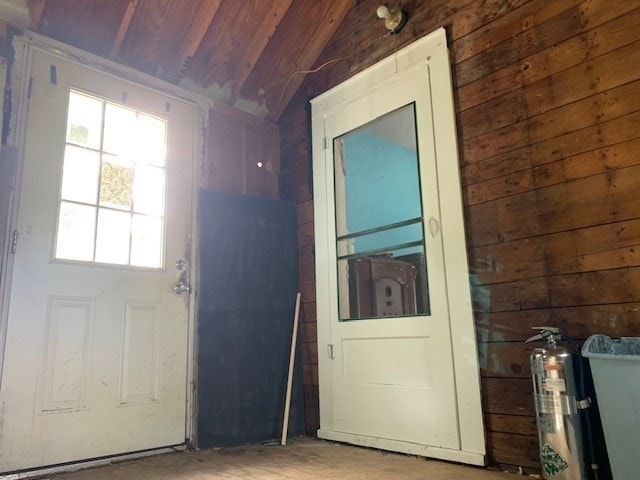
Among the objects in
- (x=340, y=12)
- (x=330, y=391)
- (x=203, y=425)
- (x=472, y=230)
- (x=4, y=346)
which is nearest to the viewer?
(x=4, y=346)

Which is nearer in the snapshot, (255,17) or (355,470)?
(355,470)

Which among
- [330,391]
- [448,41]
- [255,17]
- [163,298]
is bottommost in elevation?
[330,391]

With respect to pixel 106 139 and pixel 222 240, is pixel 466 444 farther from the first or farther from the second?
pixel 106 139

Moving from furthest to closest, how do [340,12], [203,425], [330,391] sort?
[340,12]
[330,391]
[203,425]

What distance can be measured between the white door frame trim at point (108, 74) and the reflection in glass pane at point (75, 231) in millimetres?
207

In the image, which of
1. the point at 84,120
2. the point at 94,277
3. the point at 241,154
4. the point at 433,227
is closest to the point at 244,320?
the point at 94,277

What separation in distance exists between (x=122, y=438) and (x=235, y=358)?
0.72 meters

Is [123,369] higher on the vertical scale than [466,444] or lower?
higher

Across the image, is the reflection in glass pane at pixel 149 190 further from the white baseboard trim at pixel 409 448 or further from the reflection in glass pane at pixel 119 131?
the white baseboard trim at pixel 409 448

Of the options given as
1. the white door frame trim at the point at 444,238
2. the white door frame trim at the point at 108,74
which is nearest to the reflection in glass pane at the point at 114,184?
the white door frame trim at the point at 108,74

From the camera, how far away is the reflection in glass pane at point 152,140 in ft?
8.97

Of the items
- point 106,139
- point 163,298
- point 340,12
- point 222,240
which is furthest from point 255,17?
point 163,298

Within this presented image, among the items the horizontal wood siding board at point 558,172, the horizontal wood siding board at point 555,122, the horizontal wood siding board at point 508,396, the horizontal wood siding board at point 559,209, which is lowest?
the horizontal wood siding board at point 508,396

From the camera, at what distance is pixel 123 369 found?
2.42 meters
